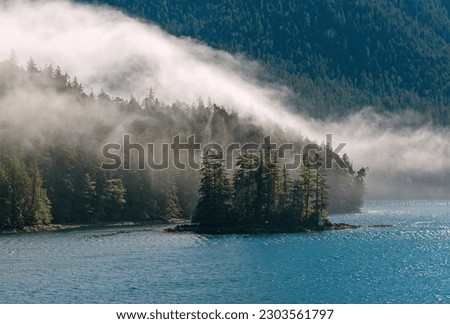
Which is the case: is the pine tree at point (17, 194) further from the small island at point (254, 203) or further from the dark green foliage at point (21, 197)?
the small island at point (254, 203)

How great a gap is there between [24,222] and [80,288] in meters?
83.4

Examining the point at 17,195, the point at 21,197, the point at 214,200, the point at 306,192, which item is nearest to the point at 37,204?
the point at 21,197

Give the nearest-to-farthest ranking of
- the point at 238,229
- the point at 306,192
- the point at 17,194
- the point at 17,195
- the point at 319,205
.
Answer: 1. the point at 238,229
2. the point at 306,192
3. the point at 17,195
4. the point at 17,194
5. the point at 319,205

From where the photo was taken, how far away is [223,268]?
115750 mm

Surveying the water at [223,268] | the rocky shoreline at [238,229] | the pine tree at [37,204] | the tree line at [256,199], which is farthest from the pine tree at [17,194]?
the tree line at [256,199]

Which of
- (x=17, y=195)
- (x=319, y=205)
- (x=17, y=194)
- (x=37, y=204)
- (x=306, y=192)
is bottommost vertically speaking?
(x=37, y=204)

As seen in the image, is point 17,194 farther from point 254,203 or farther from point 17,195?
point 254,203

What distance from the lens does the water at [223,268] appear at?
94.8 m

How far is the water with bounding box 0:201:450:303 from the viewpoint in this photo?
94.8 m

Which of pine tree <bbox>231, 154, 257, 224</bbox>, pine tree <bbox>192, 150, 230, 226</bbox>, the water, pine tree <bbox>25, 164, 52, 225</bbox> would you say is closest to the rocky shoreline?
pine tree <bbox>192, 150, 230, 226</bbox>

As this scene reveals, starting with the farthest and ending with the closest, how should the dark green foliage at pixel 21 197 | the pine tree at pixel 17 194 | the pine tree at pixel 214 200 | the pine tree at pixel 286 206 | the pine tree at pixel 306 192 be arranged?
the pine tree at pixel 17 194 < the dark green foliage at pixel 21 197 < the pine tree at pixel 306 192 < the pine tree at pixel 286 206 < the pine tree at pixel 214 200
